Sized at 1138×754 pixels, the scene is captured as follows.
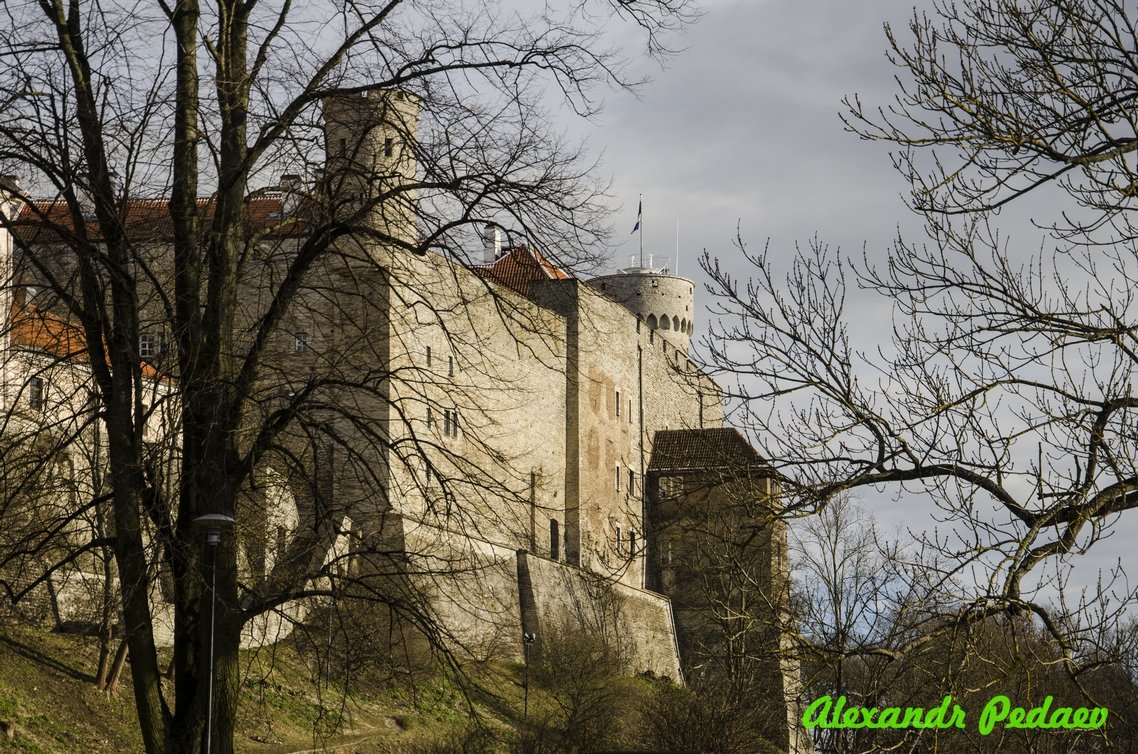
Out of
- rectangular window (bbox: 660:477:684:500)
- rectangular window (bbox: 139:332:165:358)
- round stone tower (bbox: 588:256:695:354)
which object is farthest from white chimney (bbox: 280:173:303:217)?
round stone tower (bbox: 588:256:695:354)

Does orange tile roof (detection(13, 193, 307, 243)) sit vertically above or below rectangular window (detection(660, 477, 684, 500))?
above

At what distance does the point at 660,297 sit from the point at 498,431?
77.2ft

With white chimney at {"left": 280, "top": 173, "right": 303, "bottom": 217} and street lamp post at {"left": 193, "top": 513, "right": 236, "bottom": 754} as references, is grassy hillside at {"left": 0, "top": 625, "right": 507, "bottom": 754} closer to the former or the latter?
street lamp post at {"left": 193, "top": 513, "right": 236, "bottom": 754}

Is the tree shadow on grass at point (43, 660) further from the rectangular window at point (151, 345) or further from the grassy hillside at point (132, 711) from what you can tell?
the rectangular window at point (151, 345)

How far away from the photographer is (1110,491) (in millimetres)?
6508

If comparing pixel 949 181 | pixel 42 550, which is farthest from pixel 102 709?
pixel 949 181

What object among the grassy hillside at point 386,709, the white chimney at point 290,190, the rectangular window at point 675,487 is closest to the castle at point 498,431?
the white chimney at point 290,190

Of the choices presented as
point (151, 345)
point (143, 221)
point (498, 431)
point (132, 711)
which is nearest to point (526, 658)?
point (498, 431)

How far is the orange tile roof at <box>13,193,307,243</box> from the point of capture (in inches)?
345

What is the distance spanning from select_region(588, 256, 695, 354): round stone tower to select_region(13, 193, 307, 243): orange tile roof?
1943 inches

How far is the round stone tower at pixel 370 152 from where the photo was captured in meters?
9.23

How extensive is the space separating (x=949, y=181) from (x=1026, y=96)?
1.77 feet

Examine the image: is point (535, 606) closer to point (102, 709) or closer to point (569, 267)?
point (102, 709)

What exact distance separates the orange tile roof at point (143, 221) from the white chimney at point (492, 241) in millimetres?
1165
